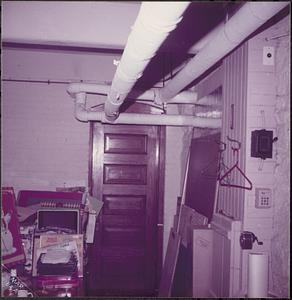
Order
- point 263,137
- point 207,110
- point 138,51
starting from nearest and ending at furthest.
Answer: point 138,51 < point 263,137 < point 207,110

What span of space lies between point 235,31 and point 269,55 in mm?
1055

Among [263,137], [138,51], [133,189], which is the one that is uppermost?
[138,51]

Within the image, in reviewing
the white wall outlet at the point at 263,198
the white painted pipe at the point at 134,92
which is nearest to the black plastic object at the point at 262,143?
the white wall outlet at the point at 263,198

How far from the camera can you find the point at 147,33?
152 centimetres

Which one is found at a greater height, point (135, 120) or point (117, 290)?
point (135, 120)

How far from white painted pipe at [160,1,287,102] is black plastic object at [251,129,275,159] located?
71 centimetres

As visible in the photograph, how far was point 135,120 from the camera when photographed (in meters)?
4.40

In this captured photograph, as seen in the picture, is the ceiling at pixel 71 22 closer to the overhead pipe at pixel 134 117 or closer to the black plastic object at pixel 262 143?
the black plastic object at pixel 262 143

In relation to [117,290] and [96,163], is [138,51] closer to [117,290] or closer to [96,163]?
[96,163]

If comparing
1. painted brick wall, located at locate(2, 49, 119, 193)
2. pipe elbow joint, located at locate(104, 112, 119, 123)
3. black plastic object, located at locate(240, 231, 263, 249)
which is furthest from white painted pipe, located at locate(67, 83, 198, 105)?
black plastic object, located at locate(240, 231, 263, 249)

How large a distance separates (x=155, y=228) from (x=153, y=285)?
80 cm

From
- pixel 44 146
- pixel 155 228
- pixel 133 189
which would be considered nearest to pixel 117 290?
pixel 155 228

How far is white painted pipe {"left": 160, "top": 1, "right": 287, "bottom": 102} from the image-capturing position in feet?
5.84

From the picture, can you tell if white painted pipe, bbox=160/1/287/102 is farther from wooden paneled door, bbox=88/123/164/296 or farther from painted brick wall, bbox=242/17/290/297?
wooden paneled door, bbox=88/123/164/296
